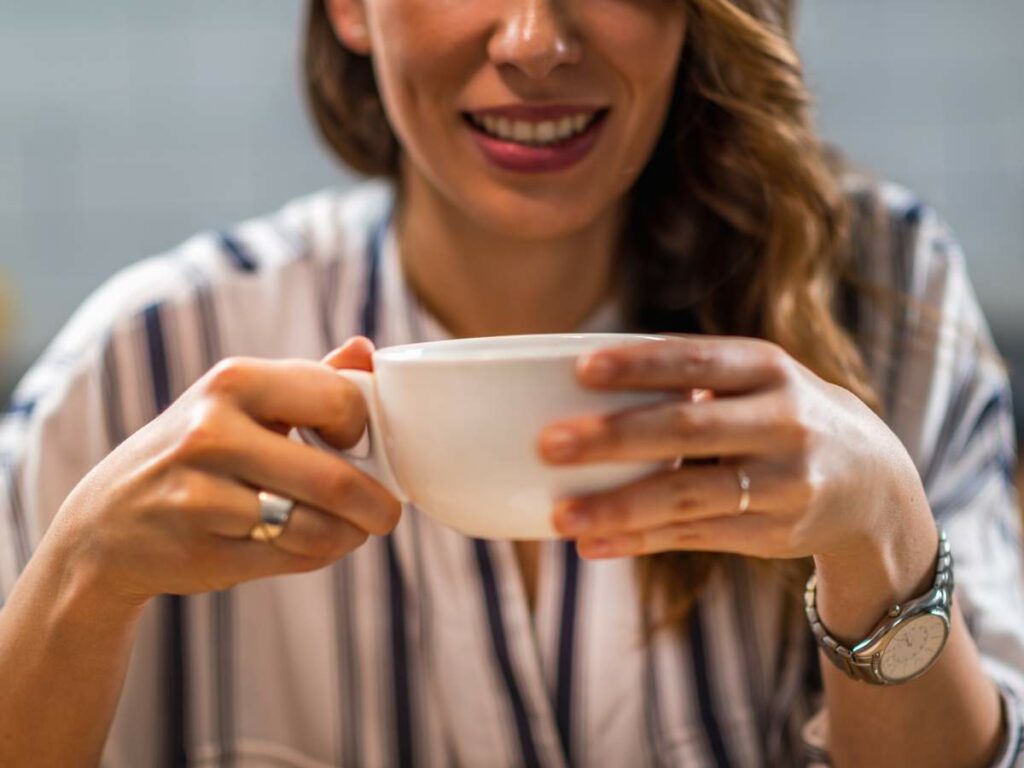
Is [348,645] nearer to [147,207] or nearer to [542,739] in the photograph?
[542,739]

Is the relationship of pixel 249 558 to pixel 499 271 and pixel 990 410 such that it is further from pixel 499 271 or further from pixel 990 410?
pixel 990 410

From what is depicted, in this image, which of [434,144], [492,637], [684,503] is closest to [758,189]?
[434,144]

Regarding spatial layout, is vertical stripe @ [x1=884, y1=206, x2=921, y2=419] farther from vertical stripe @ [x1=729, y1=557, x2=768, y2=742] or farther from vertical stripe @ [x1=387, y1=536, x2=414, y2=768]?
vertical stripe @ [x1=387, y1=536, x2=414, y2=768]

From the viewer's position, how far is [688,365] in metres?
0.53

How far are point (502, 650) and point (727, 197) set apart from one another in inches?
17.9

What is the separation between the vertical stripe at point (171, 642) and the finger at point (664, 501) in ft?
2.00

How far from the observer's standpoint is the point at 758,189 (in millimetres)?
1052

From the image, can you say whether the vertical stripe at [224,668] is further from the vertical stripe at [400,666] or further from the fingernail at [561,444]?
the fingernail at [561,444]

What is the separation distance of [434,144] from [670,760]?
22.0 inches

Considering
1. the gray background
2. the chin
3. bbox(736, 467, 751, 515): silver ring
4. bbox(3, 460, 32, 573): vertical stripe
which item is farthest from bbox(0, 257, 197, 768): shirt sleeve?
→ the gray background

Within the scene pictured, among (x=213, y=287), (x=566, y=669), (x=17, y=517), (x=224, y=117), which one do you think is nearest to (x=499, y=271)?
(x=213, y=287)

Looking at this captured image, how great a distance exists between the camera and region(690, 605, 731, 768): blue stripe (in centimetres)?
103

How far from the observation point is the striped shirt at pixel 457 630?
1018mm

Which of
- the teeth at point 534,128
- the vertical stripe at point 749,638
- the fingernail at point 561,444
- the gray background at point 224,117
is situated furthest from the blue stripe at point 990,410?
the gray background at point 224,117
